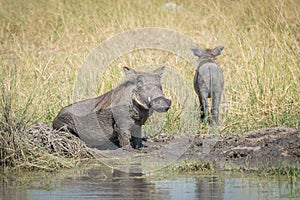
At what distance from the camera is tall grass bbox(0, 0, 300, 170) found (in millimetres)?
8734

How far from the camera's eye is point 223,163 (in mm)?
6934

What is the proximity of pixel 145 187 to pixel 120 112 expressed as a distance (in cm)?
226

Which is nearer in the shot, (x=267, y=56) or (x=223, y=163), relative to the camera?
(x=223, y=163)

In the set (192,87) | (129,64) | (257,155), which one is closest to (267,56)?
(192,87)

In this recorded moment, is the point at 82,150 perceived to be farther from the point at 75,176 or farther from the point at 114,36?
the point at 114,36

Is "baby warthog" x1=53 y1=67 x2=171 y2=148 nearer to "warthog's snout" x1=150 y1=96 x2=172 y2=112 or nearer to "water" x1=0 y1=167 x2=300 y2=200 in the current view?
"warthog's snout" x1=150 y1=96 x2=172 y2=112

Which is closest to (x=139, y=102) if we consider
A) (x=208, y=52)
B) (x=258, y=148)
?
(x=258, y=148)

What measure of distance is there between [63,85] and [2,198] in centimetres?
507

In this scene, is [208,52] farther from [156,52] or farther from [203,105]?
[156,52]

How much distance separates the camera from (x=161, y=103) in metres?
7.43

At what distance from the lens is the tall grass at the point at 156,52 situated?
8734 mm

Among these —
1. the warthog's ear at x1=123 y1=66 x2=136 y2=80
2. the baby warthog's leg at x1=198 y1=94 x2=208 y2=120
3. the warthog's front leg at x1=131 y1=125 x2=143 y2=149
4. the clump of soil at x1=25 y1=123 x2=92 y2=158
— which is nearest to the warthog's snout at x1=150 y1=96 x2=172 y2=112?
the warthog's ear at x1=123 y1=66 x2=136 y2=80

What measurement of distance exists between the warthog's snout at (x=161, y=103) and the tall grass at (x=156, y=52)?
1.32 m

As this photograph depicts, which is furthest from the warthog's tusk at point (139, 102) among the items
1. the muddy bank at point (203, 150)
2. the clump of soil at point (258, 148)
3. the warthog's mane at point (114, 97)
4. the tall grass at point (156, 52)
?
the tall grass at point (156, 52)
